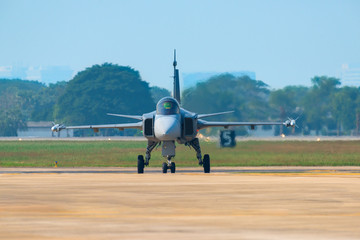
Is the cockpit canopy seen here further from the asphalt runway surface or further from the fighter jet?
the asphalt runway surface

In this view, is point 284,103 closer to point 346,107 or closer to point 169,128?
point 346,107

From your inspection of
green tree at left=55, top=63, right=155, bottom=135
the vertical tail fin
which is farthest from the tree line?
the vertical tail fin

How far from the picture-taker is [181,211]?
19.2 meters

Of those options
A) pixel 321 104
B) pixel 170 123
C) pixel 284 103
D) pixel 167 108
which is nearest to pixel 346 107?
pixel 321 104

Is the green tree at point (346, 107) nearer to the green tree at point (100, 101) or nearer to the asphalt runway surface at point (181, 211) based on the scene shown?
the green tree at point (100, 101)

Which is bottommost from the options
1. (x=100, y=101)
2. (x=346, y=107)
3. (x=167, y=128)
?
(x=167, y=128)

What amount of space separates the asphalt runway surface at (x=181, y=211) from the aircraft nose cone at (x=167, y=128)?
36.4ft

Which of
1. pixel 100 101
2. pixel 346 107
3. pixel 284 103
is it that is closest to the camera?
pixel 284 103

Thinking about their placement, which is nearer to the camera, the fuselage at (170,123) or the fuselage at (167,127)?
the fuselage at (167,127)

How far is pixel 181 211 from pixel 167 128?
21.2 meters

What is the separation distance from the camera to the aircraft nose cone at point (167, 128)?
132 feet

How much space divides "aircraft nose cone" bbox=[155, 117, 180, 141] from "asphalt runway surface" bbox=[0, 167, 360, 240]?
437 inches

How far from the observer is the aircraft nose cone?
40.3 metres

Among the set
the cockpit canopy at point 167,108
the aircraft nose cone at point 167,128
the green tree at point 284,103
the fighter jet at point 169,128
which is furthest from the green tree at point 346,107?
the aircraft nose cone at point 167,128
